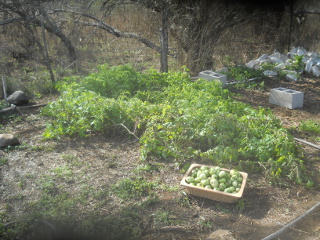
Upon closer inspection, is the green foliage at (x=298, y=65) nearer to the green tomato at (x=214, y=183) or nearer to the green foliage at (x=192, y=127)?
the green foliage at (x=192, y=127)

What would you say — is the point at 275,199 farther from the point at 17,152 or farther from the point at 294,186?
the point at 17,152

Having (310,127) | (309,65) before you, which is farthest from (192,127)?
(309,65)

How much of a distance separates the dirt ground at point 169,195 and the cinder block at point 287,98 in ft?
4.59

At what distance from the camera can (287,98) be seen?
6.39 metres

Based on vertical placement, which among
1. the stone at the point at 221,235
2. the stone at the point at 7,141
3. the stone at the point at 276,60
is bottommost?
the stone at the point at 221,235

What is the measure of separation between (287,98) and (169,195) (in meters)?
3.72

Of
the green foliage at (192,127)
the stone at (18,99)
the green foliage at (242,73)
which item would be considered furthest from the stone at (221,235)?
the green foliage at (242,73)

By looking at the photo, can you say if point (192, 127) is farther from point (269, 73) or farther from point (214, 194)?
point (269, 73)

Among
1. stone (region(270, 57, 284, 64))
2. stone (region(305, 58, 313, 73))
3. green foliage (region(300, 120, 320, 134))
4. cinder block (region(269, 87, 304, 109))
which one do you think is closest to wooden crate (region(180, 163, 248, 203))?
green foliage (region(300, 120, 320, 134))

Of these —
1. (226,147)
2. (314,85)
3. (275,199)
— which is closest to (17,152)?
(226,147)

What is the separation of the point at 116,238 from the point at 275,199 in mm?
1687

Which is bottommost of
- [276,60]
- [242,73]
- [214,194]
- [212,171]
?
[214,194]

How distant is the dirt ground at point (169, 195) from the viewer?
317 cm

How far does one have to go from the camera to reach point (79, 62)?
29.6 ft
